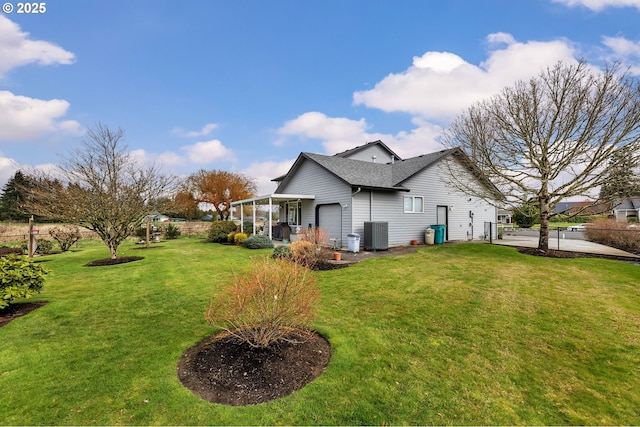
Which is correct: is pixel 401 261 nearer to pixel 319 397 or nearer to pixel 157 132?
pixel 319 397

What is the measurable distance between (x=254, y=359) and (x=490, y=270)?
7.85m

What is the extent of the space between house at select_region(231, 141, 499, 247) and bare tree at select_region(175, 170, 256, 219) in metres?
21.2

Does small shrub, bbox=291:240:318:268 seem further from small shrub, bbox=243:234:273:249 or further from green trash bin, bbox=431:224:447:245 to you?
green trash bin, bbox=431:224:447:245

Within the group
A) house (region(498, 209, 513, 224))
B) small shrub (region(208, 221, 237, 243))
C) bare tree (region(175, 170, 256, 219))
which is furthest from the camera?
bare tree (region(175, 170, 256, 219))

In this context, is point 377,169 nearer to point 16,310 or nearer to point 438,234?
point 438,234

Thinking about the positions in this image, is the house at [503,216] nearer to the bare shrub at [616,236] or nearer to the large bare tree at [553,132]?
the bare shrub at [616,236]

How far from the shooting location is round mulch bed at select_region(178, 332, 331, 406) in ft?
9.78

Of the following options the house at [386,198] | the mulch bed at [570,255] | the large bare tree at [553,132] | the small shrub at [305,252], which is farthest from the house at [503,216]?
the small shrub at [305,252]

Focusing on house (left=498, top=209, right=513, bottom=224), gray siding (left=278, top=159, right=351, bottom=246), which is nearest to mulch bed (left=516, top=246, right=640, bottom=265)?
gray siding (left=278, top=159, right=351, bottom=246)

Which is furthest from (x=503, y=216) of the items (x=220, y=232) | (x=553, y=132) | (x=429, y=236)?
(x=220, y=232)

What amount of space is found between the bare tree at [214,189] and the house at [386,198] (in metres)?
21.2

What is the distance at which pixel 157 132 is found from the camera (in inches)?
572

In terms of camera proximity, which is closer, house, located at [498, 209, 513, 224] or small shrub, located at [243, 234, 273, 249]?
small shrub, located at [243, 234, 273, 249]

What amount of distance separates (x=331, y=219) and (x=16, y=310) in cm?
1193
